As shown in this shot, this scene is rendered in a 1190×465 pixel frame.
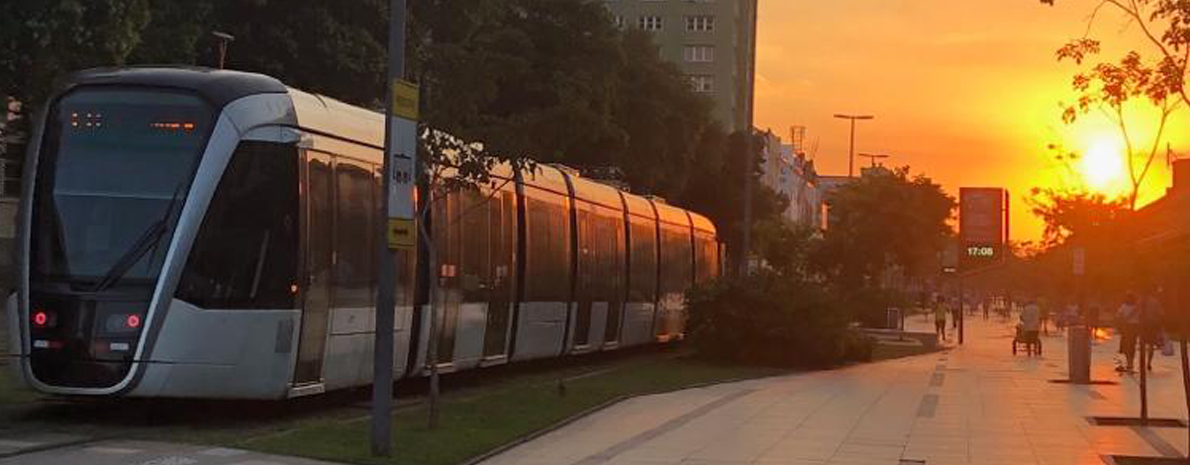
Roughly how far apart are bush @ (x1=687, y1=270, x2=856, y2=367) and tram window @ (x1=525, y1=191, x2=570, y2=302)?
5.95 m

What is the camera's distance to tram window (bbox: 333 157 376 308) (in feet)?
46.8

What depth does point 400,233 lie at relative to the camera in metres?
11.6

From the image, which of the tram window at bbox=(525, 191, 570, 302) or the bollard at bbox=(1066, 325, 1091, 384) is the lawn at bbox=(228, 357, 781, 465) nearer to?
the tram window at bbox=(525, 191, 570, 302)

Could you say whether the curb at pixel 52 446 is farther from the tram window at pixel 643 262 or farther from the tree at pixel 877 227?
the tree at pixel 877 227

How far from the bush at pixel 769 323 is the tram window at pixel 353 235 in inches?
550

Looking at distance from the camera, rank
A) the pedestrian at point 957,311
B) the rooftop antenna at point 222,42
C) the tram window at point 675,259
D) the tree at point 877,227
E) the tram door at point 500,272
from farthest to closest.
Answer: the tree at point 877,227 → the pedestrian at point 957,311 → the tram window at point 675,259 → the rooftop antenna at point 222,42 → the tram door at point 500,272

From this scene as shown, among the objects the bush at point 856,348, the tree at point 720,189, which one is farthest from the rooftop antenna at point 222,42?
the tree at point 720,189

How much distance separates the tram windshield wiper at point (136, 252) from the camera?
40.7 ft

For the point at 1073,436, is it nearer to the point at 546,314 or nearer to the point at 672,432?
the point at 672,432

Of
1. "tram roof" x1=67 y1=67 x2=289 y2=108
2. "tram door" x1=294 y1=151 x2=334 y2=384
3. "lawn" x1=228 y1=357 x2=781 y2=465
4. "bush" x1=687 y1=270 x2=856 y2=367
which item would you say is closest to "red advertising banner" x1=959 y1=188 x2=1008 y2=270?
"bush" x1=687 y1=270 x2=856 y2=367

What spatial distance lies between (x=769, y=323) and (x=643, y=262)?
10.1 ft

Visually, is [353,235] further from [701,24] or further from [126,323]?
[701,24]

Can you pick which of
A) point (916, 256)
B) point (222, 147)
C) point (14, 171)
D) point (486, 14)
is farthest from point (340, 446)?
point (916, 256)

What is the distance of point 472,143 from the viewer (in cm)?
1477
